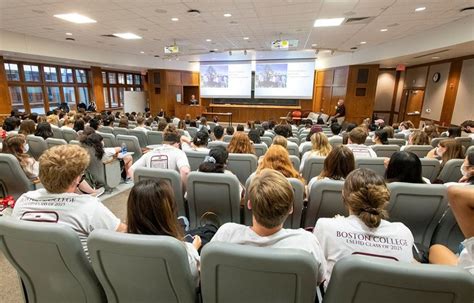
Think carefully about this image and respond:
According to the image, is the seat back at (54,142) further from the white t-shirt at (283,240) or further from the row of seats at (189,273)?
the white t-shirt at (283,240)

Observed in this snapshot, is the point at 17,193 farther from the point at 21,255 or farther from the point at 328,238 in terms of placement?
the point at 328,238

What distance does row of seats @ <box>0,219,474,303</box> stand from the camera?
0.91 m

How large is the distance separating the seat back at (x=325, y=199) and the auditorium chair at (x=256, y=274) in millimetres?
1047

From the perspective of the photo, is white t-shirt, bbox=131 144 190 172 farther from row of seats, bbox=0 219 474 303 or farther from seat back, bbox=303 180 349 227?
row of seats, bbox=0 219 474 303

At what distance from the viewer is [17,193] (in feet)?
9.37

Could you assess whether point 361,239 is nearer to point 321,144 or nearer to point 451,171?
point 321,144

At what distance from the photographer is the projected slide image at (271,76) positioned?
1261 cm

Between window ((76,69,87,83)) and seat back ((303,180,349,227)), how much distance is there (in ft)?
48.2

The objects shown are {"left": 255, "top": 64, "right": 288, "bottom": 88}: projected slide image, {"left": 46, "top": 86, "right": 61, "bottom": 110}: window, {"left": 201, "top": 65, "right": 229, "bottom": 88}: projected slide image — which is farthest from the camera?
{"left": 201, "top": 65, "right": 229, "bottom": 88}: projected slide image

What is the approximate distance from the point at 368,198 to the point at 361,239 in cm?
21

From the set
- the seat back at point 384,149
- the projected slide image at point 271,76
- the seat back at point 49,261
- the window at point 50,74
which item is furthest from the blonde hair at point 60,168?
the window at point 50,74

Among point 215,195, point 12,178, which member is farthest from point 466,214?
point 12,178

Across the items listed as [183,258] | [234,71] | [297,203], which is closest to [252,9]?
[297,203]

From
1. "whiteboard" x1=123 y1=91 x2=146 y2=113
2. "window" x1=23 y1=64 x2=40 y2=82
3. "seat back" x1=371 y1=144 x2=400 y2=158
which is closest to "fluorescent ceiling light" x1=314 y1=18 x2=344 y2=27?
"seat back" x1=371 y1=144 x2=400 y2=158
